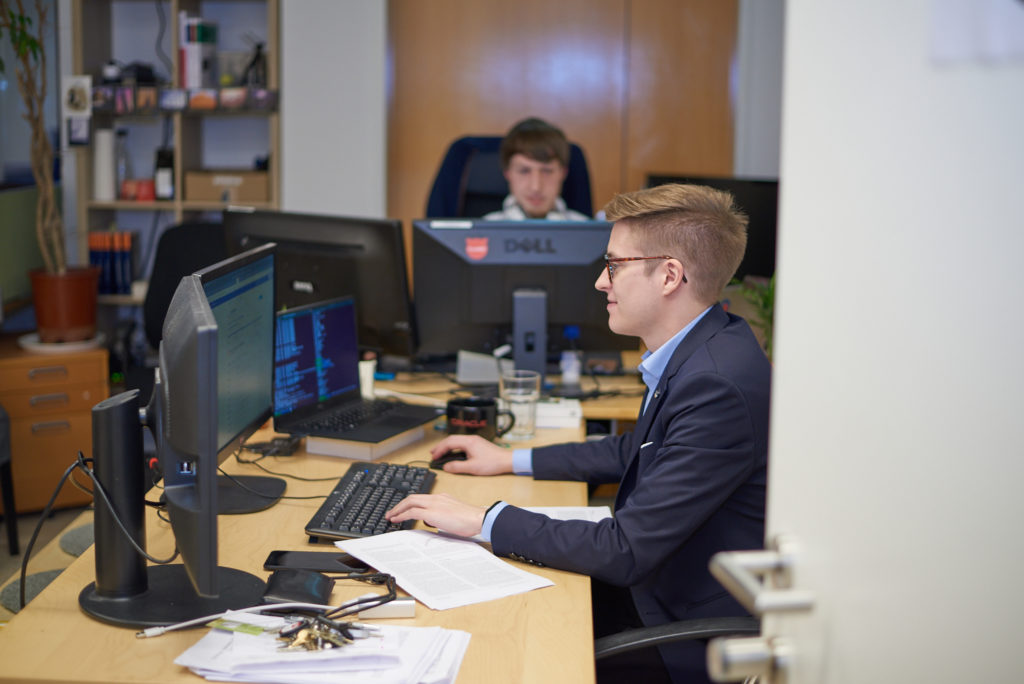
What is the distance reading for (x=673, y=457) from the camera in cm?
157

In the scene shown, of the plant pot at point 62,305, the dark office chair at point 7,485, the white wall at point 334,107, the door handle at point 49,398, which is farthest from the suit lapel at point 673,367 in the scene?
the white wall at point 334,107

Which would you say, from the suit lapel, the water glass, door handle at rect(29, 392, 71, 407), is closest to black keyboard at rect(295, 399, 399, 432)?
the water glass

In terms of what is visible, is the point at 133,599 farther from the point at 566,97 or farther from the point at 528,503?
the point at 566,97

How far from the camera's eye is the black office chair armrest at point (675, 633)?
1440 mm

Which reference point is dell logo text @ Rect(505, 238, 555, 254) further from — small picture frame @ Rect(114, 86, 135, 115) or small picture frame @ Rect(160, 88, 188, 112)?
small picture frame @ Rect(114, 86, 135, 115)

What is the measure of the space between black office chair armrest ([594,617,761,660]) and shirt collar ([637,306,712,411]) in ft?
1.42

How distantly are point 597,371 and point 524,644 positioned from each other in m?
1.67

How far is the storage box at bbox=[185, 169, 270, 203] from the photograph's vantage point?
13.9 ft

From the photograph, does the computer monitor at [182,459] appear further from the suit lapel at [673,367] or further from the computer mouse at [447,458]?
the suit lapel at [673,367]

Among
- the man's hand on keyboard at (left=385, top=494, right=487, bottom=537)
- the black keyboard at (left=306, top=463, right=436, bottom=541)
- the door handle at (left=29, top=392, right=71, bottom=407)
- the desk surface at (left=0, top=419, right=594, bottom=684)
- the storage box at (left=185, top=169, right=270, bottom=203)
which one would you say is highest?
the storage box at (left=185, top=169, right=270, bottom=203)

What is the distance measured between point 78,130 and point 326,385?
255 cm

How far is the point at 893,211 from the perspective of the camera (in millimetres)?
801

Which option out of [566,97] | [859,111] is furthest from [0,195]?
[859,111]

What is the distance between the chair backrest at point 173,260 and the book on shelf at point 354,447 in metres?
1.56
